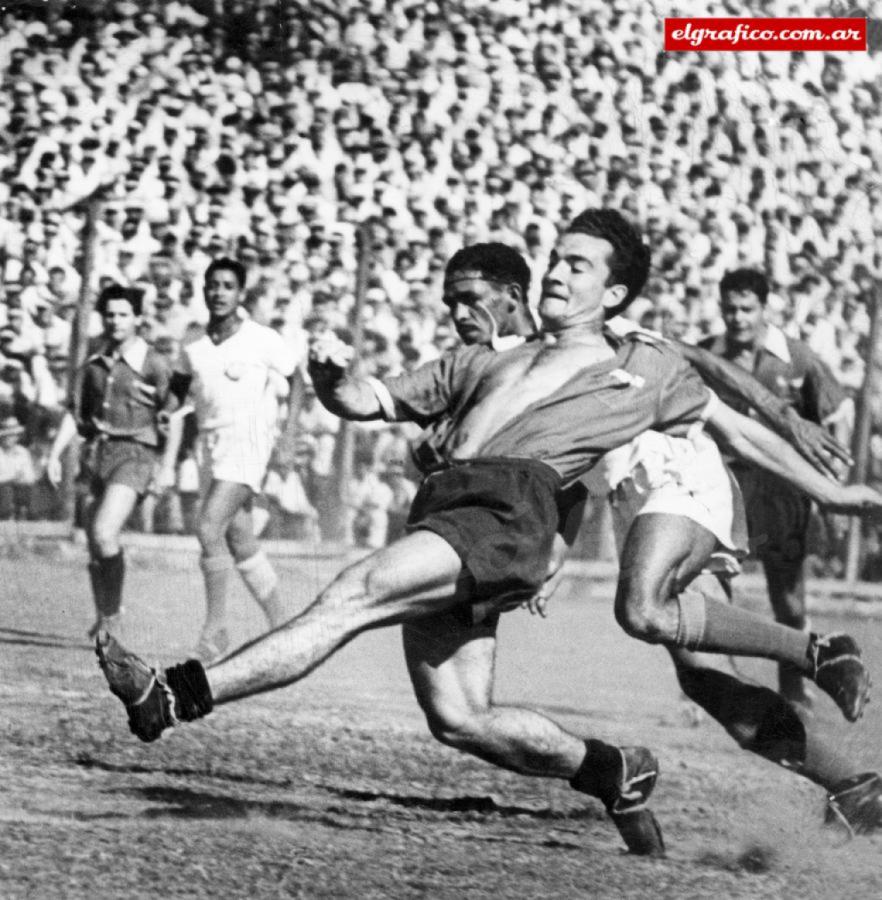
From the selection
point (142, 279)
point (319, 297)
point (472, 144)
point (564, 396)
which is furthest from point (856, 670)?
point (142, 279)

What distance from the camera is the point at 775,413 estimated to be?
13.5ft

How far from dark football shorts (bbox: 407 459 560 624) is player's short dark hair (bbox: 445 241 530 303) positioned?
0.91 meters

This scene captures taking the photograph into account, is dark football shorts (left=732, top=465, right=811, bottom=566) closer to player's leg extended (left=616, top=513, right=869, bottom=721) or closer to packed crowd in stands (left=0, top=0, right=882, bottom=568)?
packed crowd in stands (left=0, top=0, right=882, bottom=568)

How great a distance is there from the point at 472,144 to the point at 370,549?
1.49 m

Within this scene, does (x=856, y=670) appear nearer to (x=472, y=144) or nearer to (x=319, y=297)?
(x=472, y=144)

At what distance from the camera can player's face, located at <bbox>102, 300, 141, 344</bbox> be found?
5.84 meters

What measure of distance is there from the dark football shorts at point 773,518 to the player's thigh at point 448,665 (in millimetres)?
1888

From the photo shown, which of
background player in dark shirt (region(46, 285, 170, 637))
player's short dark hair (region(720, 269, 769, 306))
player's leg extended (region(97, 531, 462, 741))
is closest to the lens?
player's leg extended (region(97, 531, 462, 741))

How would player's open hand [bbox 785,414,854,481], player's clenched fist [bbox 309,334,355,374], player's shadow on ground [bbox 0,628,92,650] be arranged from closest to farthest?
player's clenched fist [bbox 309,334,355,374], player's open hand [bbox 785,414,854,481], player's shadow on ground [bbox 0,628,92,650]

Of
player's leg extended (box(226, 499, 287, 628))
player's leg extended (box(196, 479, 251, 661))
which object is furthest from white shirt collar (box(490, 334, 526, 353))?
player's leg extended (box(196, 479, 251, 661))

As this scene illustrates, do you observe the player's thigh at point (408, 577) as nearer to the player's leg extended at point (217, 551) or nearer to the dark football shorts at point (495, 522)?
the dark football shorts at point (495, 522)

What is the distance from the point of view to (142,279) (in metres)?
5.89

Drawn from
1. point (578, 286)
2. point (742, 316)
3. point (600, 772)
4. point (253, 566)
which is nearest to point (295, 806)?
point (600, 772)

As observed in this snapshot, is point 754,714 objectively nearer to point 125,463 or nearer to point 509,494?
point 509,494
